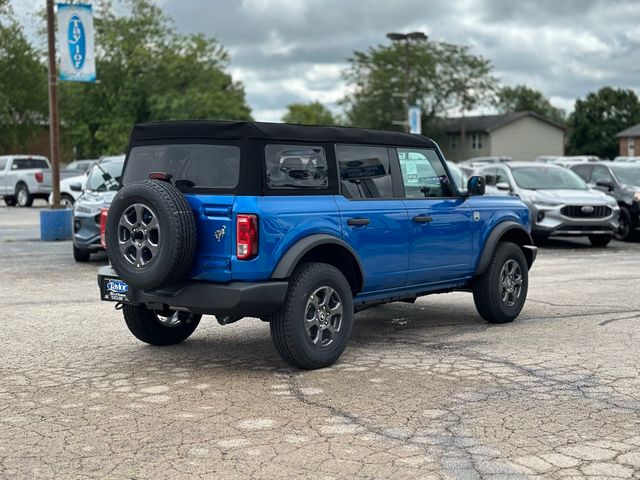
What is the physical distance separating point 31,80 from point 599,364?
52.0 m

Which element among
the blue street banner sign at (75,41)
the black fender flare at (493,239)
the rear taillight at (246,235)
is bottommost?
the black fender flare at (493,239)

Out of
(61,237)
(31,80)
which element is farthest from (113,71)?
(61,237)

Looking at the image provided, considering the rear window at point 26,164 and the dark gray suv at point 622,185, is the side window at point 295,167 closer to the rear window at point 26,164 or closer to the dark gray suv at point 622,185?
the dark gray suv at point 622,185

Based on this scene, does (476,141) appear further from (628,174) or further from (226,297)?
(226,297)

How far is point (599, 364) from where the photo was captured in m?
7.00

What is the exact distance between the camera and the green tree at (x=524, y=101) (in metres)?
133

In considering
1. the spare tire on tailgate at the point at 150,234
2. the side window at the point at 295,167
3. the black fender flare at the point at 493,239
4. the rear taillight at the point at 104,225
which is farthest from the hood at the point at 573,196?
the spare tire on tailgate at the point at 150,234

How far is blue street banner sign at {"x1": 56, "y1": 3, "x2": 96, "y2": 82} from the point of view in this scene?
18.9 meters

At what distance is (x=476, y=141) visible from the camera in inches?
3723

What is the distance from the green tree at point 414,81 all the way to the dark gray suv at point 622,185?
60.6 metres

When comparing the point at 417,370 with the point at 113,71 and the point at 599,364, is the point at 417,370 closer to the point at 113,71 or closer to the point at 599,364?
the point at 599,364

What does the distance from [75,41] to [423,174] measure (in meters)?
12.8

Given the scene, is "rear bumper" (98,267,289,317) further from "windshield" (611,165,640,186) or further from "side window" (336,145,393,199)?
"windshield" (611,165,640,186)

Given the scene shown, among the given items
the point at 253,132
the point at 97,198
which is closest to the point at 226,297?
the point at 253,132
